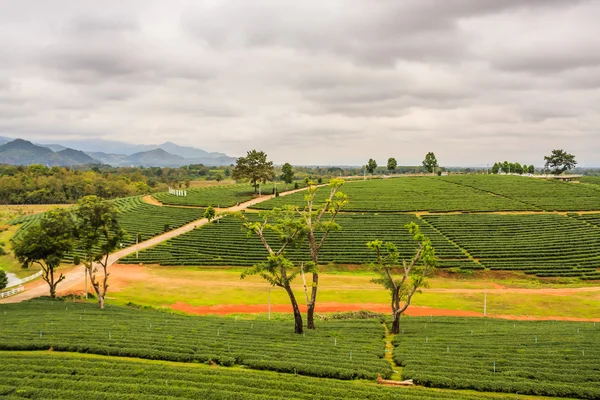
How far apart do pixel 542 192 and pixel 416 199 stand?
110 ft

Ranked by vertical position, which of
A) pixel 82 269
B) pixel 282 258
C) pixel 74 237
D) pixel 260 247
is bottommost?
pixel 82 269

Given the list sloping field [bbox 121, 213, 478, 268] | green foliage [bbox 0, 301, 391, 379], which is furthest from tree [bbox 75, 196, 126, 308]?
sloping field [bbox 121, 213, 478, 268]

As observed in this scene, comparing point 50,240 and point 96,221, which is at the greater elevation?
point 96,221

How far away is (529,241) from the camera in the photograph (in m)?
57.3

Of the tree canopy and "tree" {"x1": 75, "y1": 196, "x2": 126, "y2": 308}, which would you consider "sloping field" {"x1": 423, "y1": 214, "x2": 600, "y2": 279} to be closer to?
"tree" {"x1": 75, "y1": 196, "x2": 126, "y2": 308}

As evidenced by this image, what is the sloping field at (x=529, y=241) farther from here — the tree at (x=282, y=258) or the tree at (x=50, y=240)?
the tree at (x=50, y=240)

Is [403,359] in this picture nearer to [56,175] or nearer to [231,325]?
[231,325]

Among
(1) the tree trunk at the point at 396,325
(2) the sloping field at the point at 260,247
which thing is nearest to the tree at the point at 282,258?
(1) the tree trunk at the point at 396,325

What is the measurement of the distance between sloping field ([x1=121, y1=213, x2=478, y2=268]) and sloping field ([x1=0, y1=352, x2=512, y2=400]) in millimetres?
33313

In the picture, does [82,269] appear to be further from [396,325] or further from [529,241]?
[529,241]

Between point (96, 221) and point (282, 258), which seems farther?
point (96, 221)

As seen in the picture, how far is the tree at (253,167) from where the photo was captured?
3536 inches

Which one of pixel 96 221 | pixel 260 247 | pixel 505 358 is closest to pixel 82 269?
pixel 260 247

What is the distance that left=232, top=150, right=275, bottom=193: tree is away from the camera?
89.8 metres
